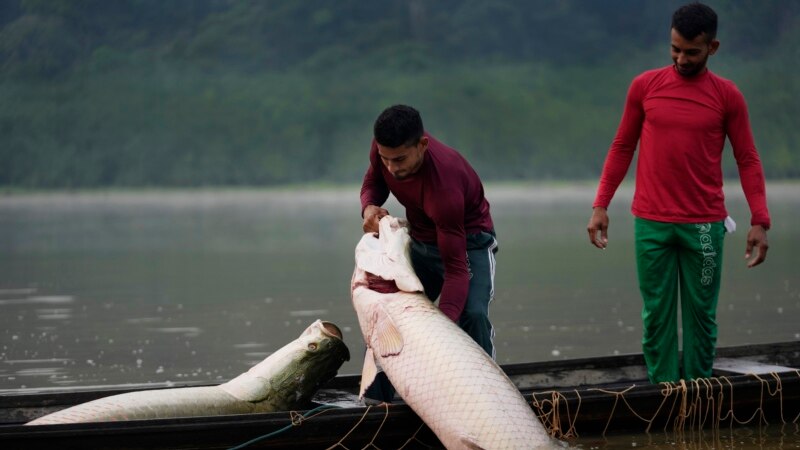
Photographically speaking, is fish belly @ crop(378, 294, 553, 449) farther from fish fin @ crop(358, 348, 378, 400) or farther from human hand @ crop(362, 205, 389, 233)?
human hand @ crop(362, 205, 389, 233)

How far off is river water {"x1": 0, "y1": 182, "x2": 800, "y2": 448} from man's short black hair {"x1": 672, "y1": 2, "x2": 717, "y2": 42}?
85.1 inches

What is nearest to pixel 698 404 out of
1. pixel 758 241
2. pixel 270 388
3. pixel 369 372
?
pixel 758 241

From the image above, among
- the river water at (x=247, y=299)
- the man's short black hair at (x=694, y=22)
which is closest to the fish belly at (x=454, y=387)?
the river water at (x=247, y=299)

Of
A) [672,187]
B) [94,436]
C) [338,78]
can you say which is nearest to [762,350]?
[672,187]

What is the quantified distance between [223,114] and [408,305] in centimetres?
9505

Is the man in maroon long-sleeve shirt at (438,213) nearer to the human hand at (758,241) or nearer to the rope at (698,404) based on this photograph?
the rope at (698,404)

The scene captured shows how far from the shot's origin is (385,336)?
242 inches

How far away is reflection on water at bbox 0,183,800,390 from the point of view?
1091cm

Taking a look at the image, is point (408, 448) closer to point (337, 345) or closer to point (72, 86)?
point (337, 345)

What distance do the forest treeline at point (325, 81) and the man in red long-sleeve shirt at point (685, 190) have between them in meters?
78.8

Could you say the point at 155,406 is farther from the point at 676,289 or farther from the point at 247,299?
the point at 247,299

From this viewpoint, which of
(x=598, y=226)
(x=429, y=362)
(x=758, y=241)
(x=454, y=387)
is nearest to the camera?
(x=454, y=387)

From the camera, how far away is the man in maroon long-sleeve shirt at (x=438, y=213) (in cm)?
612

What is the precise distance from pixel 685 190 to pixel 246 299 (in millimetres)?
9516
